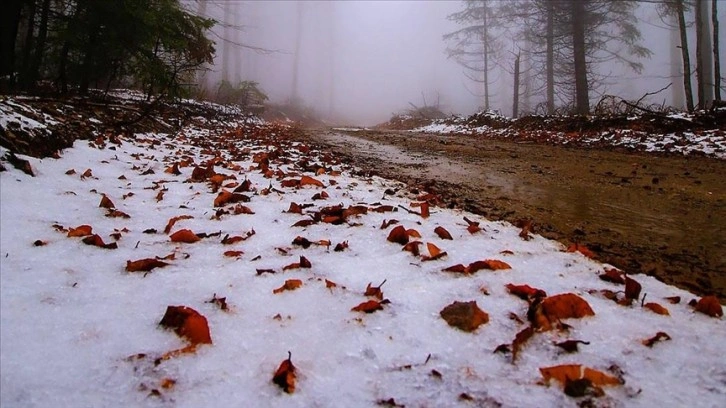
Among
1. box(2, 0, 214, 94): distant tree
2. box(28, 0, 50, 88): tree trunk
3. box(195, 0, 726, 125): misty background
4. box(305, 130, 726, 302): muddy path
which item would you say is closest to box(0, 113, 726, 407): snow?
box(305, 130, 726, 302): muddy path

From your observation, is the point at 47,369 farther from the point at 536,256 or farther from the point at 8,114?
the point at 8,114

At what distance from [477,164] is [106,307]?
417 cm

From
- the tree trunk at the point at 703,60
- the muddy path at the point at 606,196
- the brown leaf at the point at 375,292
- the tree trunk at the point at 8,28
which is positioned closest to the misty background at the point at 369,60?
the tree trunk at the point at 703,60

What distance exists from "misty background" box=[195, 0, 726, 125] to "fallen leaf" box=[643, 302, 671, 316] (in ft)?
111

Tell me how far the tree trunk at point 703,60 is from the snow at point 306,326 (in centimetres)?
906

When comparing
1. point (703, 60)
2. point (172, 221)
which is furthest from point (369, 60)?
point (172, 221)

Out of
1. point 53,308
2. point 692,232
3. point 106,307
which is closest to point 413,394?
point 106,307

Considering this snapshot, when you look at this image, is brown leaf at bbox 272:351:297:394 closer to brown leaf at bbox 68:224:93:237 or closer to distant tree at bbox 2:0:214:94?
brown leaf at bbox 68:224:93:237

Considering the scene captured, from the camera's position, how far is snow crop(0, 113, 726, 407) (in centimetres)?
87

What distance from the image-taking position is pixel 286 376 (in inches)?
35.3

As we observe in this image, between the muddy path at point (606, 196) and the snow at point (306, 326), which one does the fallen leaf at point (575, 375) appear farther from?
the muddy path at point (606, 196)

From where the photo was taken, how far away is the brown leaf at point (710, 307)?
1.20 m

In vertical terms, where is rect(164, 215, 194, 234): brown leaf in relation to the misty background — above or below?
below

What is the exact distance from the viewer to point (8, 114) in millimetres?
2633
